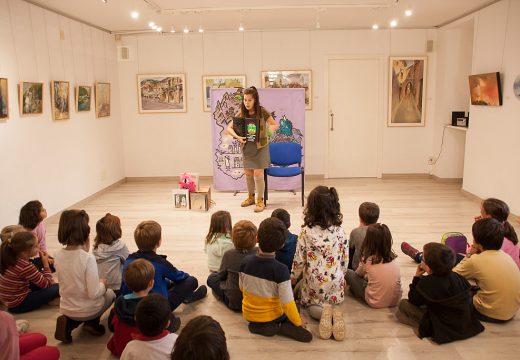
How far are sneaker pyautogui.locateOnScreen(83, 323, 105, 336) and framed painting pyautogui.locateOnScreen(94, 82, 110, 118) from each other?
5500 mm

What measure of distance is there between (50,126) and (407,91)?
6396 millimetres

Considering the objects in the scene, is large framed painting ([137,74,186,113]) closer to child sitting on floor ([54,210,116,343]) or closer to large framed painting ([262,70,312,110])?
large framed painting ([262,70,312,110])

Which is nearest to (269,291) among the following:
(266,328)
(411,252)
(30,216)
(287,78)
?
Answer: (266,328)

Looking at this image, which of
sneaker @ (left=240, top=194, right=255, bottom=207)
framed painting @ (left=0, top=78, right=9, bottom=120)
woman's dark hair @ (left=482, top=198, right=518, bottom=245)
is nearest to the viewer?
woman's dark hair @ (left=482, top=198, right=518, bottom=245)

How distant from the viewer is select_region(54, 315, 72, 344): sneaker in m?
3.05

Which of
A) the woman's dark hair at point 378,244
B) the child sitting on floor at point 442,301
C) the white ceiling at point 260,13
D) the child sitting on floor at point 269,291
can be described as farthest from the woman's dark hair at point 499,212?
the white ceiling at point 260,13

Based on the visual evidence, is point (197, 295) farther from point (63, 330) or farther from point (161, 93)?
point (161, 93)

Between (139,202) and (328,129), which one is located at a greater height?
(328,129)

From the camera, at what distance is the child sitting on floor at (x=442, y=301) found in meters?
2.90

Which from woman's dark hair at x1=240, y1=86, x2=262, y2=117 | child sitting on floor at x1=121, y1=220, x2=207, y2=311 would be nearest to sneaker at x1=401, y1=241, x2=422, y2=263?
child sitting on floor at x1=121, y1=220, x2=207, y2=311

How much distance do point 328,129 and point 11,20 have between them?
5.73m

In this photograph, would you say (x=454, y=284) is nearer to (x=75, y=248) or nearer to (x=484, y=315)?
(x=484, y=315)

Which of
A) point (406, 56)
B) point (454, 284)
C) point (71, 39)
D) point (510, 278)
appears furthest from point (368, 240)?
point (406, 56)

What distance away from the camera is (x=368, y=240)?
3.36m
